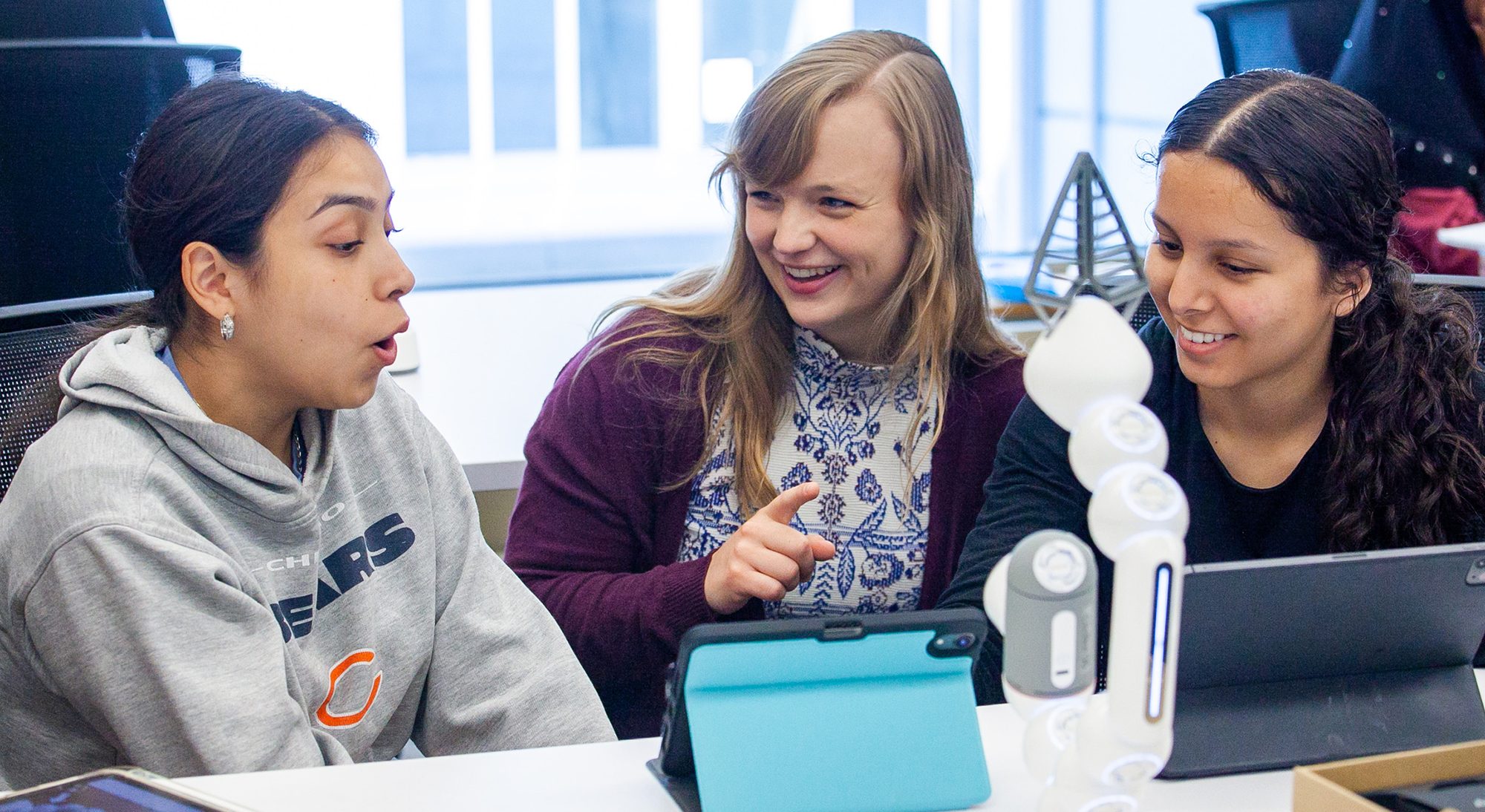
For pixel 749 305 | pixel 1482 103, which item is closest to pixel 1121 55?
pixel 1482 103

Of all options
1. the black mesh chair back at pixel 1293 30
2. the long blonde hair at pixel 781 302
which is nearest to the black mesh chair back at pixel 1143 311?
the long blonde hair at pixel 781 302

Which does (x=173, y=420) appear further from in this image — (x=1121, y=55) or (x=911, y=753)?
(x=1121, y=55)

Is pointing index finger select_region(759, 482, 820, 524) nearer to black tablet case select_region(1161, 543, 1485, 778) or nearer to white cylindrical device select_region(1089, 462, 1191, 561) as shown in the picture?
black tablet case select_region(1161, 543, 1485, 778)

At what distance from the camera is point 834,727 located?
841 mm

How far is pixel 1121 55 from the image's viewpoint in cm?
360

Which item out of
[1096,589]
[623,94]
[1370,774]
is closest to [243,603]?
[1096,589]

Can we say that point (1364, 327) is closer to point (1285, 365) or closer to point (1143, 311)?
point (1285, 365)

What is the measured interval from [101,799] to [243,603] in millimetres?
261

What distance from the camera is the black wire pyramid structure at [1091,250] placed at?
174 cm

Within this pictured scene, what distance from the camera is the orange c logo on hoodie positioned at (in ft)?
3.69

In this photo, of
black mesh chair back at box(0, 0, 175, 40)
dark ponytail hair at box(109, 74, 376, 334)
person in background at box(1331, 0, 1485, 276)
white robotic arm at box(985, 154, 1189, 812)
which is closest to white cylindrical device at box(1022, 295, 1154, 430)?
white robotic arm at box(985, 154, 1189, 812)

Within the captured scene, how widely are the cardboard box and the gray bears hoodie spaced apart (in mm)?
699

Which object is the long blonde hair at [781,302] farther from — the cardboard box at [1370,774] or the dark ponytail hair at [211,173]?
the cardboard box at [1370,774]

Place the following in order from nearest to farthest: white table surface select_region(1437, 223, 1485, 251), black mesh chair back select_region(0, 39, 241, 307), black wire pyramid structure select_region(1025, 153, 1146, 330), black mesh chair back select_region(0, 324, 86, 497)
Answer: black mesh chair back select_region(0, 324, 86, 497) → black mesh chair back select_region(0, 39, 241, 307) → black wire pyramid structure select_region(1025, 153, 1146, 330) → white table surface select_region(1437, 223, 1485, 251)
